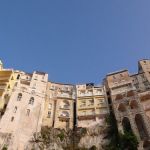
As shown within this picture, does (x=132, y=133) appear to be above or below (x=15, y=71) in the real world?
below

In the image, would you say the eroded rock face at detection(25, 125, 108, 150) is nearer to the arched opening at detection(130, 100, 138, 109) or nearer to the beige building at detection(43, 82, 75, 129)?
the beige building at detection(43, 82, 75, 129)

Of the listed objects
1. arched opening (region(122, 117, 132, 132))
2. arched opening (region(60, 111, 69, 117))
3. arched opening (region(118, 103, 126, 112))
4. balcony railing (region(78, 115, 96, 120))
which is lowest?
arched opening (region(122, 117, 132, 132))

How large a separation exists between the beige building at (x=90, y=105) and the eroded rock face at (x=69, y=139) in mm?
2549

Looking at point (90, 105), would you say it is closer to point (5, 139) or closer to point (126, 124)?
point (126, 124)

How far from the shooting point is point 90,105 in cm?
6181

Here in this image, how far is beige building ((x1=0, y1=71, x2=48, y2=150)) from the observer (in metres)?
48.4

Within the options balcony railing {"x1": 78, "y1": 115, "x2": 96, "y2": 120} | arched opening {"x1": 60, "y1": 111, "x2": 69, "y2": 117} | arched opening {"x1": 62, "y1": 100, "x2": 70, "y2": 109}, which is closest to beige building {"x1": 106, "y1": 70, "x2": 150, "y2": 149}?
balcony railing {"x1": 78, "y1": 115, "x2": 96, "y2": 120}

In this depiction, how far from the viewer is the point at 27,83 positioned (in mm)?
63906

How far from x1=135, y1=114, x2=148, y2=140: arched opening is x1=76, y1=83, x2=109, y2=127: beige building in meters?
7.94

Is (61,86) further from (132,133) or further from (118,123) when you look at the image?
(132,133)

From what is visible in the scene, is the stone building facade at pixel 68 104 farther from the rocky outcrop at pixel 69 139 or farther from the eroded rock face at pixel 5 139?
the rocky outcrop at pixel 69 139

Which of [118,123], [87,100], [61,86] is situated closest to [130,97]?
[118,123]

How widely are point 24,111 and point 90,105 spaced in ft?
52.5

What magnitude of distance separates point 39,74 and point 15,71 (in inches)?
Result: 243
